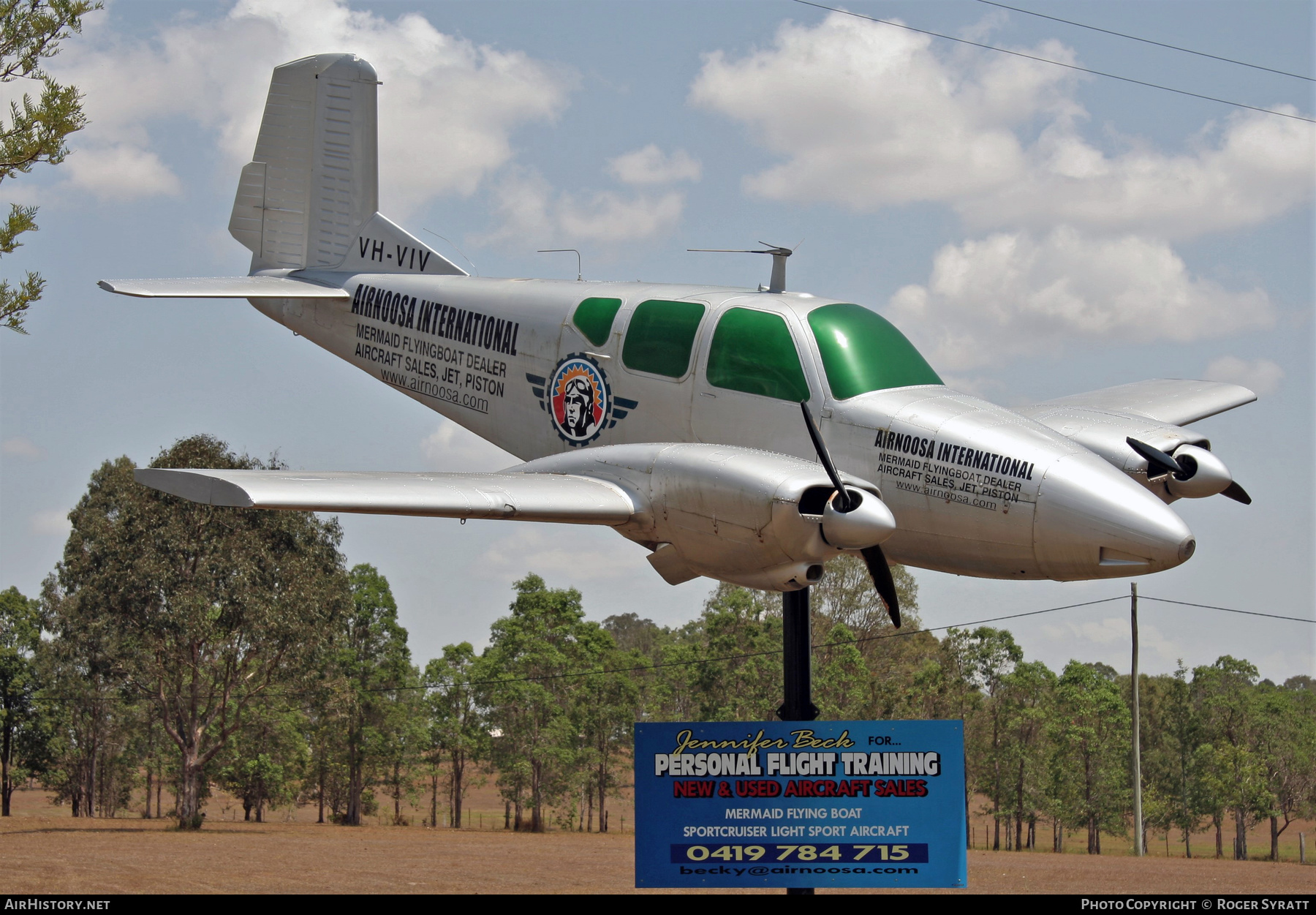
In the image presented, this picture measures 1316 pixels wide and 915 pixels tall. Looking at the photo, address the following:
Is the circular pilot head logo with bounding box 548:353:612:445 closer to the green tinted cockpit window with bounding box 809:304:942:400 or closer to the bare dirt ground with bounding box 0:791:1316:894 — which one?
the green tinted cockpit window with bounding box 809:304:942:400

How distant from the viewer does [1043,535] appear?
10.1 metres

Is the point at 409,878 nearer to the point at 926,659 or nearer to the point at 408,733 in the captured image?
the point at 408,733

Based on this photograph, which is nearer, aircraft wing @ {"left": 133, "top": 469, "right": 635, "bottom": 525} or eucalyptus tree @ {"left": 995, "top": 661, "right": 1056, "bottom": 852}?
aircraft wing @ {"left": 133, "top": 469, "right": 635, "bottom": 525}

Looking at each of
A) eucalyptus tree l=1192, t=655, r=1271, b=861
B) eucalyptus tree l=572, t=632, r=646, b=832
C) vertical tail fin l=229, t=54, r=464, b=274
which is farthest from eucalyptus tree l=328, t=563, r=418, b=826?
vertical tail fin l=229, t=54, r=464, b=274

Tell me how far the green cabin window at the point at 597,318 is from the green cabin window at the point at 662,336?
332 mm

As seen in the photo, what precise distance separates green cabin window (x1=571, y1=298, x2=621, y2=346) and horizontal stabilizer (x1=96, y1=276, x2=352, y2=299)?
4.92 metres

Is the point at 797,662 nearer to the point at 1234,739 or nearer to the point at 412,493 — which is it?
the point at 412,493

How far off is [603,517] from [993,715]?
58535mm

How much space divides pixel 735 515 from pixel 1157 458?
176 inches

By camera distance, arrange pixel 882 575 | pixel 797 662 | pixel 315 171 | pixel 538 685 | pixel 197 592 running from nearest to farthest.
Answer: pixel 882 575 < pixel 797 662 < pixel 315 171 < pixel 197 592 < pixel 538 685

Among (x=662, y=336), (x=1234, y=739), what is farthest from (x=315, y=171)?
(x=1234, y=739)

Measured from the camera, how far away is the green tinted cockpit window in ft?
37.4

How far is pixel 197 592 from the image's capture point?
47.0m
